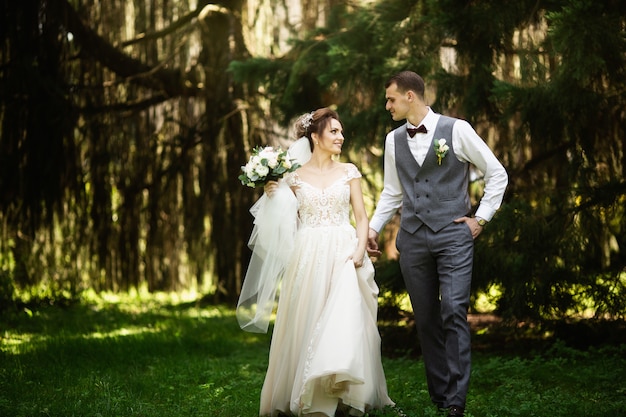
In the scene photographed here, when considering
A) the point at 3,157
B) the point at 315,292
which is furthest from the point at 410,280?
the point at 3,157

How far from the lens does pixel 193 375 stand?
5.56m

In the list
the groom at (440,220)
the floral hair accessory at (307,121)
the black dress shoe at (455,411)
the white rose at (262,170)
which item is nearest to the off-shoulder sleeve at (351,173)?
the groom at (440,220)

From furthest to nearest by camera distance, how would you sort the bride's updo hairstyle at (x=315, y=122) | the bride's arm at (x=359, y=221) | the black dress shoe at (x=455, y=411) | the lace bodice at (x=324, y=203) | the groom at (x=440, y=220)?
the bride's updo hairstyle at (x=315, y=122) → the lace bodice at (x=324, y=203) → the bride's arm at (x=359, y=221) → the groom at (x=440, y=220) → the black dress shoe at (x=455, y=411)

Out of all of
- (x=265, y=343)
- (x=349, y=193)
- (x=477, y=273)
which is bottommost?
(x=265, y=343)

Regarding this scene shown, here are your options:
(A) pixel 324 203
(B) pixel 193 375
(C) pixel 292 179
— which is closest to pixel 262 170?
(C) pixel 292 179

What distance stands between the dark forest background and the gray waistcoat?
42.0 inches

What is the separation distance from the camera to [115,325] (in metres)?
7.83

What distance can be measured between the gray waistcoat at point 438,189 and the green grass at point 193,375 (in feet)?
3.22

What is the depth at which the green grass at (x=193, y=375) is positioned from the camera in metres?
4.38

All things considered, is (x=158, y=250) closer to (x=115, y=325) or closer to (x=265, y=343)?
(x=115, y=325)

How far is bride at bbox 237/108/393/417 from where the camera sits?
4.05 m

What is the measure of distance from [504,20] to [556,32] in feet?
3.01

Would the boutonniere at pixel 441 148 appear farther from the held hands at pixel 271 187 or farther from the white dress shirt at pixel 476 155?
the held hands at pixel 271 187

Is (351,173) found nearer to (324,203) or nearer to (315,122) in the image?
(324,203)
